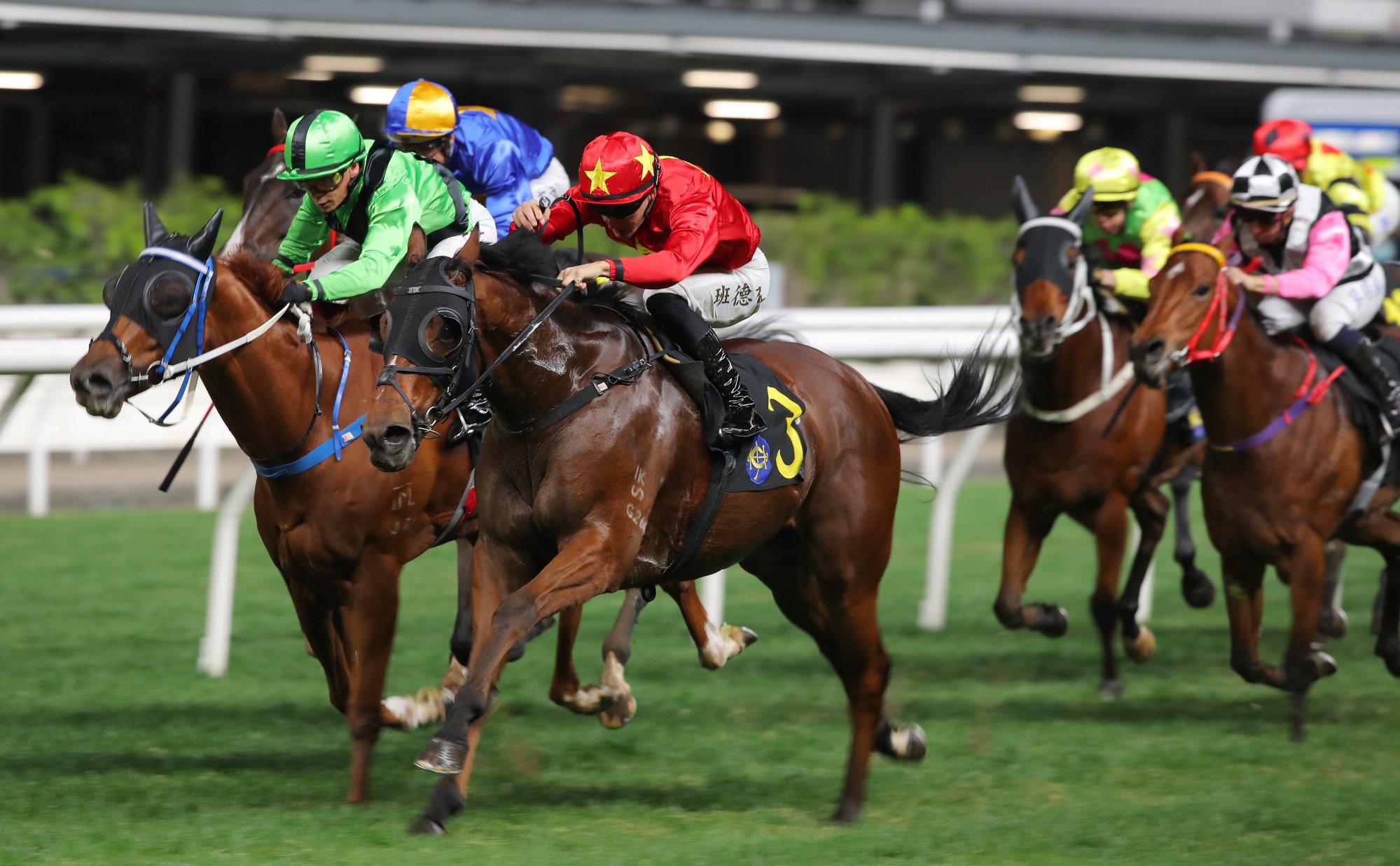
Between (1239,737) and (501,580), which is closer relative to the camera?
(501,580)

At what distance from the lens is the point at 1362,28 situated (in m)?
18.0

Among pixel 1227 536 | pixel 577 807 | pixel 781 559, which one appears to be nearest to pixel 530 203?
pixel 781 559

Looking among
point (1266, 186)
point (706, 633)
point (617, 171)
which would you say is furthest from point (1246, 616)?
point (617, 171)

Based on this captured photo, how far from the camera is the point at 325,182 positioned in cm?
474

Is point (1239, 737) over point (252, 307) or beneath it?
beneath

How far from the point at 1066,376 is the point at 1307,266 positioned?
2.97 feet

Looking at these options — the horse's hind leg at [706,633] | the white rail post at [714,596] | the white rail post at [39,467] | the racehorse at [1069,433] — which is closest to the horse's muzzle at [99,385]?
the horse's hind leg at [706,633]

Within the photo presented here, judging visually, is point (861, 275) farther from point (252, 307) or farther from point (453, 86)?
point (252, 307)

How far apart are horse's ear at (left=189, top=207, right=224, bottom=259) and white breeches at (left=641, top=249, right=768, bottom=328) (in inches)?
44.2

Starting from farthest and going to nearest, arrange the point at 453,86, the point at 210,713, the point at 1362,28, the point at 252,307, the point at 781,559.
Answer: the point at 1362,28
the point at 453,86
the point at 210,713
the point at 781,559
the point at 252,307

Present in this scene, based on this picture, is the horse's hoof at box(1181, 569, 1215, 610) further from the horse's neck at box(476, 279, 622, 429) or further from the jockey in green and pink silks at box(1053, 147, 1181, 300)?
the horse's neck at box(476, 279, 622, 429)

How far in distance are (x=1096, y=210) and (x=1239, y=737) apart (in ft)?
7.14

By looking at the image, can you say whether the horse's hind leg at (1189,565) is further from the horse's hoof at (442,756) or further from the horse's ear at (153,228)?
the horse's ear at (153,228)

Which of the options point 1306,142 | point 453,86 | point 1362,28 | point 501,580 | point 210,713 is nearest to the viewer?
point 501,580
